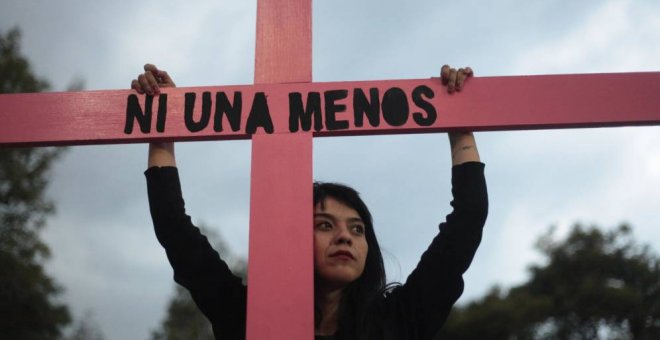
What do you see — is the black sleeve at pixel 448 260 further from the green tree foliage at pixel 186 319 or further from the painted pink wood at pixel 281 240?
the green tree foliage at pixel 186 319

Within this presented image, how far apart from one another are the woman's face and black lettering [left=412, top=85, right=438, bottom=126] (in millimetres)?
314

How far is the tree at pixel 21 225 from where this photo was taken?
7.45 m

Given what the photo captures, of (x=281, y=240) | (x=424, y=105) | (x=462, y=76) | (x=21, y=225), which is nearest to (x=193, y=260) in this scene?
(x=281, y=240)

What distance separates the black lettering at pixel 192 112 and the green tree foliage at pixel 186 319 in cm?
950

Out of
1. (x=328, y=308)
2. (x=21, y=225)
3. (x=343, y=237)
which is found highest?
(x=21, y=225)

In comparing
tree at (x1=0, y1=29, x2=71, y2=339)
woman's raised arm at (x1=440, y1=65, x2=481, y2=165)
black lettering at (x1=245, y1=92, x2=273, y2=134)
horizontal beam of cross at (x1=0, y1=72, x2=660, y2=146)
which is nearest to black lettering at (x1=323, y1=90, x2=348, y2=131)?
horizontal beam of cross at (x1=0, y1=72, x2=660, y2=146)

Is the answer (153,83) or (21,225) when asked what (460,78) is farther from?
(21,225)

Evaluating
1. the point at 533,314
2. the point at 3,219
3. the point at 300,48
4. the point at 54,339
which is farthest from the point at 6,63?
the point at 533,314

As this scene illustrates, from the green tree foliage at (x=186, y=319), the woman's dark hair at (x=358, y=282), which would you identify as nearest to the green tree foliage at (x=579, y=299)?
the green tree foliage at (x=186, y=319)

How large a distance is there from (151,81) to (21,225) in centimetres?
703

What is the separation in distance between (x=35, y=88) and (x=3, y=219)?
1.65 meters

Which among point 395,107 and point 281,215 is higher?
point 395,107

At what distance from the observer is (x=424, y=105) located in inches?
52.1

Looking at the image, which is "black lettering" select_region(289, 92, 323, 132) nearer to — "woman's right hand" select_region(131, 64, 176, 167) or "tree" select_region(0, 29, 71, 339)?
"woman's right hand" select_region(131, 64, 176, 167)
